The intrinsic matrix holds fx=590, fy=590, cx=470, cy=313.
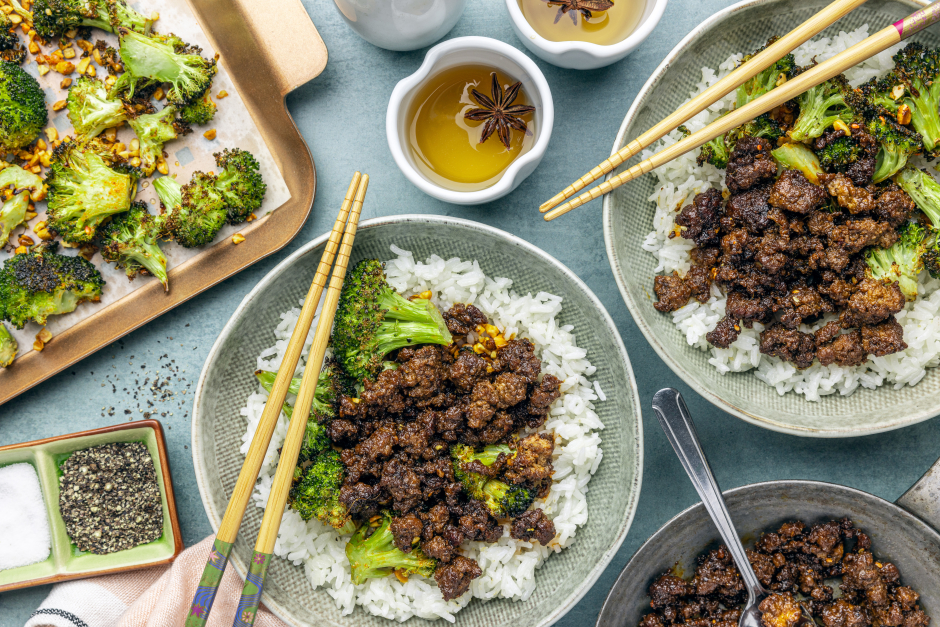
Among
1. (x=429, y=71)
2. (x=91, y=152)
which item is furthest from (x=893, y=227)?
(x=91, y=152)

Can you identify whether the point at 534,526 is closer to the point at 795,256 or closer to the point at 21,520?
the point at 795,256

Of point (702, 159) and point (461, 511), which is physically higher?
point (702, 159)

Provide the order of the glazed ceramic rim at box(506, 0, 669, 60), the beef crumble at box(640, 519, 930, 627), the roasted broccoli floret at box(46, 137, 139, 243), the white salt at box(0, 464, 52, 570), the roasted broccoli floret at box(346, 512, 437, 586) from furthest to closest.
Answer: the white salt at box(0, 464, 52, 570)
the roasted broccoli floret at box(46, 137, 139, 243)
the beef crumble at box(640, 519, 930, 627)
the roasted broccoli floret at box(346, 512, 437, 586)
the glazed ceramic rim at box(506, 0, 669, 60)

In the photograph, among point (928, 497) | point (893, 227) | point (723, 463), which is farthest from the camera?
Answer: point (723, 463)

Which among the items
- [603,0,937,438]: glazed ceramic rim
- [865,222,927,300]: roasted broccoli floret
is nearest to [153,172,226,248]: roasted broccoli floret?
[603,0,937,438]: glazed ceramic rim

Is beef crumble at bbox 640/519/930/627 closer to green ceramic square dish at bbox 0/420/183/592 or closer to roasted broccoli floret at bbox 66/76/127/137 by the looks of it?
green ceramic square dish at bbox 0/420/183/592

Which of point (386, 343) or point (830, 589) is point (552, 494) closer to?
point (386, 343)

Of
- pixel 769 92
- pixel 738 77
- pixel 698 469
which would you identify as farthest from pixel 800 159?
pixel 698 469
